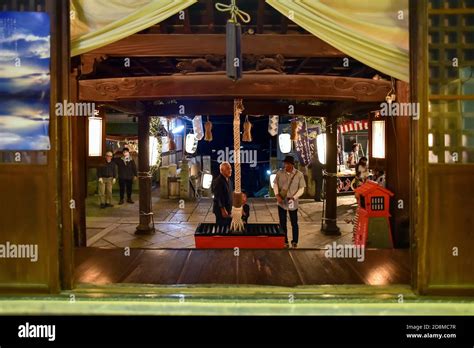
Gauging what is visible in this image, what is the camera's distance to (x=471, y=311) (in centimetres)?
340

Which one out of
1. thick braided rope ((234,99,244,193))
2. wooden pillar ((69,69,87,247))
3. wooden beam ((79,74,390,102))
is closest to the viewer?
thick braided rope ((234,99,244,193))

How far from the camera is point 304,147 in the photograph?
678 inches

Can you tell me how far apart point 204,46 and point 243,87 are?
95 cm

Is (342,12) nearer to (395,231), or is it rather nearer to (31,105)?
(31,105)

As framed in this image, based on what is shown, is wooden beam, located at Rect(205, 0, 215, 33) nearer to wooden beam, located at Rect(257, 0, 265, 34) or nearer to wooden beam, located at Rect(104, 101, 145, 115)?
wooden beam, located at Rect(257, 0, 265, 34)

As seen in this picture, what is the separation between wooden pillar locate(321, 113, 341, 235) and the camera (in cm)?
1066

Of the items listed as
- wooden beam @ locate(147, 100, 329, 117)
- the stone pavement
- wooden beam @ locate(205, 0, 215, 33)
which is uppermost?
wooden beam @ locate(205, 0, 215, 33)

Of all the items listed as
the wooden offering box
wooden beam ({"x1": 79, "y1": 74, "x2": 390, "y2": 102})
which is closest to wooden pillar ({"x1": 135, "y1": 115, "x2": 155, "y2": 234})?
wooden beam ({"x1": 79, "y1": 74, "x2": 390, "y2": 102})

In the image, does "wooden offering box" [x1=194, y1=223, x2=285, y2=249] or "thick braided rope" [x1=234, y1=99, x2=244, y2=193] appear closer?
"thick braided rope" [x1=234, y1=99, x2=244, y2=193]

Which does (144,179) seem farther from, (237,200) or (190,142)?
(237,200)

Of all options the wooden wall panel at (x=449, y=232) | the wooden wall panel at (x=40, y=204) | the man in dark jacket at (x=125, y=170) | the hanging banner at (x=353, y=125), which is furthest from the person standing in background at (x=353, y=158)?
the wooden wall panel at (x=40, y=204)

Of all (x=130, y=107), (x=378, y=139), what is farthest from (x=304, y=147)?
(x=130, y=107)

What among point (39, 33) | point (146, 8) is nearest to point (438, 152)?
point (146, 8)

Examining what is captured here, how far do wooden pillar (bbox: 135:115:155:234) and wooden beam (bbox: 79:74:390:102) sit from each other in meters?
3.62
